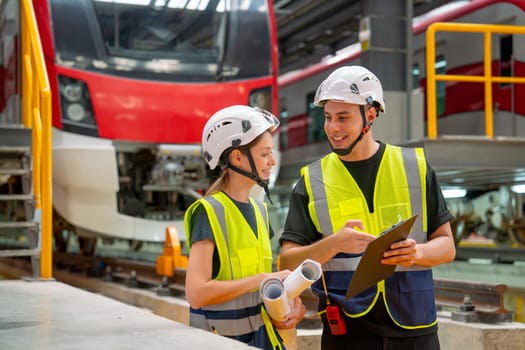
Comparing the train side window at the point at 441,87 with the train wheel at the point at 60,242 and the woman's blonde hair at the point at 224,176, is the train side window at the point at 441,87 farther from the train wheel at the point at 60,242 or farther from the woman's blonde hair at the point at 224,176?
the woman's blonde hair at the point at 224,176

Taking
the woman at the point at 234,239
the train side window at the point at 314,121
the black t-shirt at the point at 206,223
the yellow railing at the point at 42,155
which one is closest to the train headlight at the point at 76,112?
the yellow railing at the point at 42,155

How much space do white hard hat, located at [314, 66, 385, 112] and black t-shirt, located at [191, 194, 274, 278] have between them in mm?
477

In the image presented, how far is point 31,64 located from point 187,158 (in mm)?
1866

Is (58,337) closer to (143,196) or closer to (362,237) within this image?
(362,237)

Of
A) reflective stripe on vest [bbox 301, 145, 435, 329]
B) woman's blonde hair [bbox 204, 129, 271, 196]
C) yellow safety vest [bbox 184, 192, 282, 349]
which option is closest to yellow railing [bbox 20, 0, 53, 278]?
woman's blonde hair [bbox 204, 129, 271, 196]

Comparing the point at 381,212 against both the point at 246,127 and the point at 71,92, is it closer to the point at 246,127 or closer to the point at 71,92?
the point at 246,127

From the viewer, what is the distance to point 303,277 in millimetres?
2531

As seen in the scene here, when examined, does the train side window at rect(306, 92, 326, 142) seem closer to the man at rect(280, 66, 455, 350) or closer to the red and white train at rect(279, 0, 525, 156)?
the red and white train at rect(279, 0, 525, 156)

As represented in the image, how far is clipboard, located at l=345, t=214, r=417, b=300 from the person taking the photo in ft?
8.41

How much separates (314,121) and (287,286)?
448 inches

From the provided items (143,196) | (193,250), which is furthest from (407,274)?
(143,196)

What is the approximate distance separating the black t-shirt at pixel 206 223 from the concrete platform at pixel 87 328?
0.89 feet

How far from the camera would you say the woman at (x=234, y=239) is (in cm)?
272

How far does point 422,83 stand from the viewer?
1116cm
